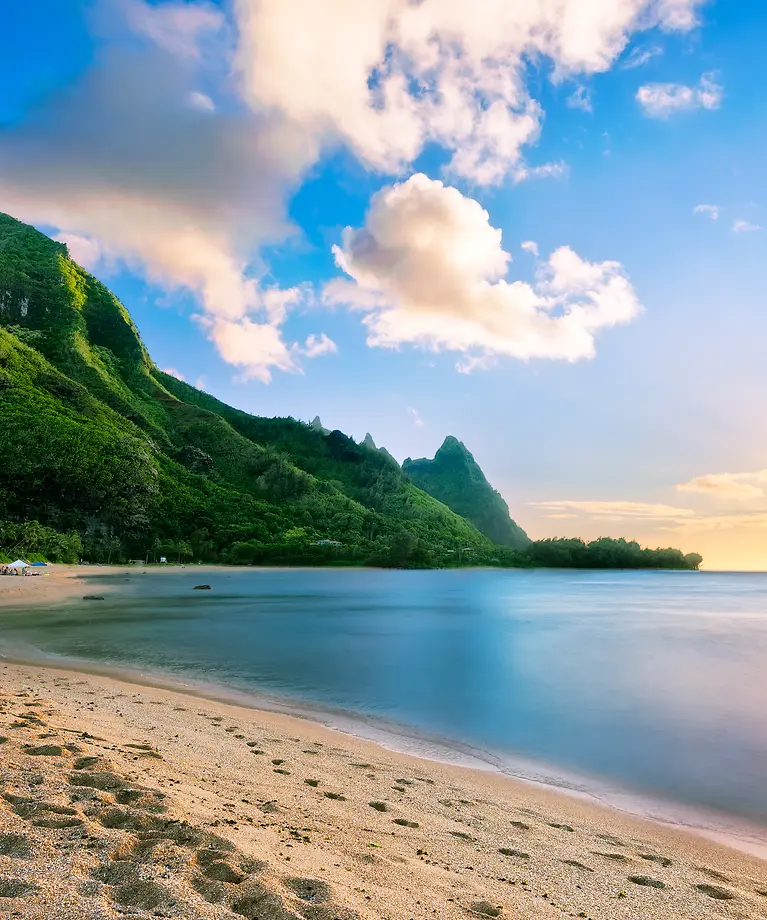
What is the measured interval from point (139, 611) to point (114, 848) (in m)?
42.0

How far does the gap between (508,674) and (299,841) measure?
21.4 m

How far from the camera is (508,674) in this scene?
995 inches

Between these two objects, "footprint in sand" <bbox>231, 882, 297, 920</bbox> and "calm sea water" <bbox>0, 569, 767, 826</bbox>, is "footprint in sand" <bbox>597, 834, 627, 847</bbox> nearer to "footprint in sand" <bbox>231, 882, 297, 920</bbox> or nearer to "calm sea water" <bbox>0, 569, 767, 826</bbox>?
"calm sea water" <bbox>0, 569, 767, 826</bbox>

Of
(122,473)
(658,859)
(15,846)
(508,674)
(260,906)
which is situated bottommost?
(508,674)

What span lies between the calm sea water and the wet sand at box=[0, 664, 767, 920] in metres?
4.08

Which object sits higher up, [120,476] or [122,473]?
[122,473]

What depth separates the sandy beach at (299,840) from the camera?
14.4 ft

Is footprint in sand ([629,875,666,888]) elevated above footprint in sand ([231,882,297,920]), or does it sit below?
below

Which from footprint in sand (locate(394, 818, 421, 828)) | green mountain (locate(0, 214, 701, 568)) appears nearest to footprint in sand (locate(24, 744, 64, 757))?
footprint in sand (locate(394, 818, 421, 828))

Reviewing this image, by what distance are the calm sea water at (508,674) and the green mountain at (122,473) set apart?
235ft

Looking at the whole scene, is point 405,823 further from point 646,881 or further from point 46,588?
point 46,588

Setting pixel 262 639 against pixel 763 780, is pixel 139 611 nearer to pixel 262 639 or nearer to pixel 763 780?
pixel 262 639

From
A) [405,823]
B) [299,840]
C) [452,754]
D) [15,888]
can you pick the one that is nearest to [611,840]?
[405,823]

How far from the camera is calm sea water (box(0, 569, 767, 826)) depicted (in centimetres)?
1352
